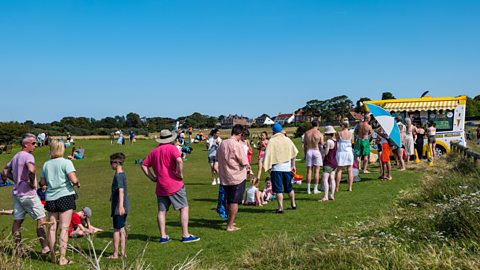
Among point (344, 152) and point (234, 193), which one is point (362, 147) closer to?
point (344, 152)

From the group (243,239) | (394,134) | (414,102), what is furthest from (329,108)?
(243,239)

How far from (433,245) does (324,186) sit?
4801 millimetres

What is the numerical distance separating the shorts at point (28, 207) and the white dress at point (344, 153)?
701cm

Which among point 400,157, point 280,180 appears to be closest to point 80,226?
point 280,180

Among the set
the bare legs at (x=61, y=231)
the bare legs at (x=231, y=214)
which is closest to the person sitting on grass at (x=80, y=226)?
the bare legs at (x=61, y=231)

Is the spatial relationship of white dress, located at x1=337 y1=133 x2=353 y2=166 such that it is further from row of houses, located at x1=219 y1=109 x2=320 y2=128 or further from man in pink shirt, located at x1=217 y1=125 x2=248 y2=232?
row of houses, located at x1=219 y1=109 x2=320 y2=128

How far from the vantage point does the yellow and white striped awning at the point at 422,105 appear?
64.7ft

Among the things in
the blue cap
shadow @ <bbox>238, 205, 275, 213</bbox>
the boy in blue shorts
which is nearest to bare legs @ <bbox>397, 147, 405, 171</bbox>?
shadow @ <bbox>238, 205, 275, 213</bbox>

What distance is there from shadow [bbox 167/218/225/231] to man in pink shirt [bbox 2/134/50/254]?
2870 millimetres

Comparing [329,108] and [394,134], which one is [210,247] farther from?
[329,108]

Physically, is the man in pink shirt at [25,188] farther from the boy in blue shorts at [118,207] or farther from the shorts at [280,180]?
the shorts at [280,180]

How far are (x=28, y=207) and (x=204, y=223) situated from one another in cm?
348

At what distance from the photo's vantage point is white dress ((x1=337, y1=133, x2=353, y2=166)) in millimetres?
11109

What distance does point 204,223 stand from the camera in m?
9.02
